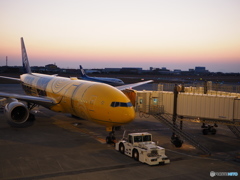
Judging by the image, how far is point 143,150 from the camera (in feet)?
54.2

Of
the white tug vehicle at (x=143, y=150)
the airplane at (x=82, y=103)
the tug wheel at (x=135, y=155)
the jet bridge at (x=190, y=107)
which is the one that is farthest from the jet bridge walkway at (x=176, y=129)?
the tug wheel at (x=135, y=155)

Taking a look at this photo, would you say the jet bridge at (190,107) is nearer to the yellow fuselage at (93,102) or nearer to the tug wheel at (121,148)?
the yellow fuselage at (93,102)

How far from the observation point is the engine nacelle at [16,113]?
80.0 ft

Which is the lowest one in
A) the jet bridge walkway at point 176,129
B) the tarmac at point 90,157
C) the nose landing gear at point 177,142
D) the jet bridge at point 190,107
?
the tarmac at point 90,157

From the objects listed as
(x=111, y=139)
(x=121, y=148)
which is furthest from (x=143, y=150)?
(x=111, y=139)

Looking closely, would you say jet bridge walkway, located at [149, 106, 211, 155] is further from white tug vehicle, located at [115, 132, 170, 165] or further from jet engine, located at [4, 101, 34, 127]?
jet engine, located at [4, 101, 34, 127]

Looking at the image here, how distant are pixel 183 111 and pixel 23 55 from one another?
32667 millimetres

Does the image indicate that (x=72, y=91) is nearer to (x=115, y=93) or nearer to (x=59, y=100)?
(x=59, y=100)

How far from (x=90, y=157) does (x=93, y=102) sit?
451 cm

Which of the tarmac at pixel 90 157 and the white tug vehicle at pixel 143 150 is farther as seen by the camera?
the white tug vehicle at pixel 143 150

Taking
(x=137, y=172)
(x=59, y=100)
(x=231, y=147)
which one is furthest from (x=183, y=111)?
(x=59, y=100)

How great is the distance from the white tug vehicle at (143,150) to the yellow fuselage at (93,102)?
1.47m

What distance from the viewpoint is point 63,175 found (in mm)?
14094

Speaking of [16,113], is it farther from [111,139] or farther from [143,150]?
[143,150]
